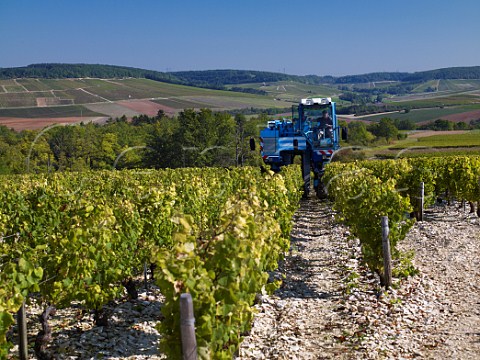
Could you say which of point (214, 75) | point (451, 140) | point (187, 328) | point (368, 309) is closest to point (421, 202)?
point (368, 309)

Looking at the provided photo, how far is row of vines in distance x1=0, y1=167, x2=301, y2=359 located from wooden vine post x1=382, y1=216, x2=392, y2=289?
5.12 ft

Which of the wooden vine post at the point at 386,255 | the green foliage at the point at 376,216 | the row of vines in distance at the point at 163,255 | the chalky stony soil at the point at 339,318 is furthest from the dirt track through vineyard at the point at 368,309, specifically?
the row of vines in distance at the point at 163,255

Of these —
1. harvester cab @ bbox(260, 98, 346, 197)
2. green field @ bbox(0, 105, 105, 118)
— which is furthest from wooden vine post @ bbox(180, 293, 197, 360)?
green field @ bbox(0, 105, 105, 118)

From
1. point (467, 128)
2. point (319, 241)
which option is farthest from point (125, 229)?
point (467, 128)

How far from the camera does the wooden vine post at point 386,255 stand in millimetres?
7957

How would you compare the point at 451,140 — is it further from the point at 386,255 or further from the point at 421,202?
the point at 386,255

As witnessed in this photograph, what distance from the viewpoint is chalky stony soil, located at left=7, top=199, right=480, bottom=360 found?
608 cm

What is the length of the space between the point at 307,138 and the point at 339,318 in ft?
42.5

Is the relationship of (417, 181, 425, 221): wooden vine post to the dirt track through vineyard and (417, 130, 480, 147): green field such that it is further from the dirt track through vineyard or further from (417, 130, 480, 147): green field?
(417, 130, 480, 147): green field

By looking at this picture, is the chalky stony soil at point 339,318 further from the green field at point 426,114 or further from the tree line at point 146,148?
the green field at point 426,114

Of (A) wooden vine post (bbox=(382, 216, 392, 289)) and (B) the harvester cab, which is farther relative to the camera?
(B) the harvester cab

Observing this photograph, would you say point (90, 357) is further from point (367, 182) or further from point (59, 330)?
point (367, 182)

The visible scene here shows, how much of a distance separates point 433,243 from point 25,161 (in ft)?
159

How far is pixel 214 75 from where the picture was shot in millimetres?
179750
